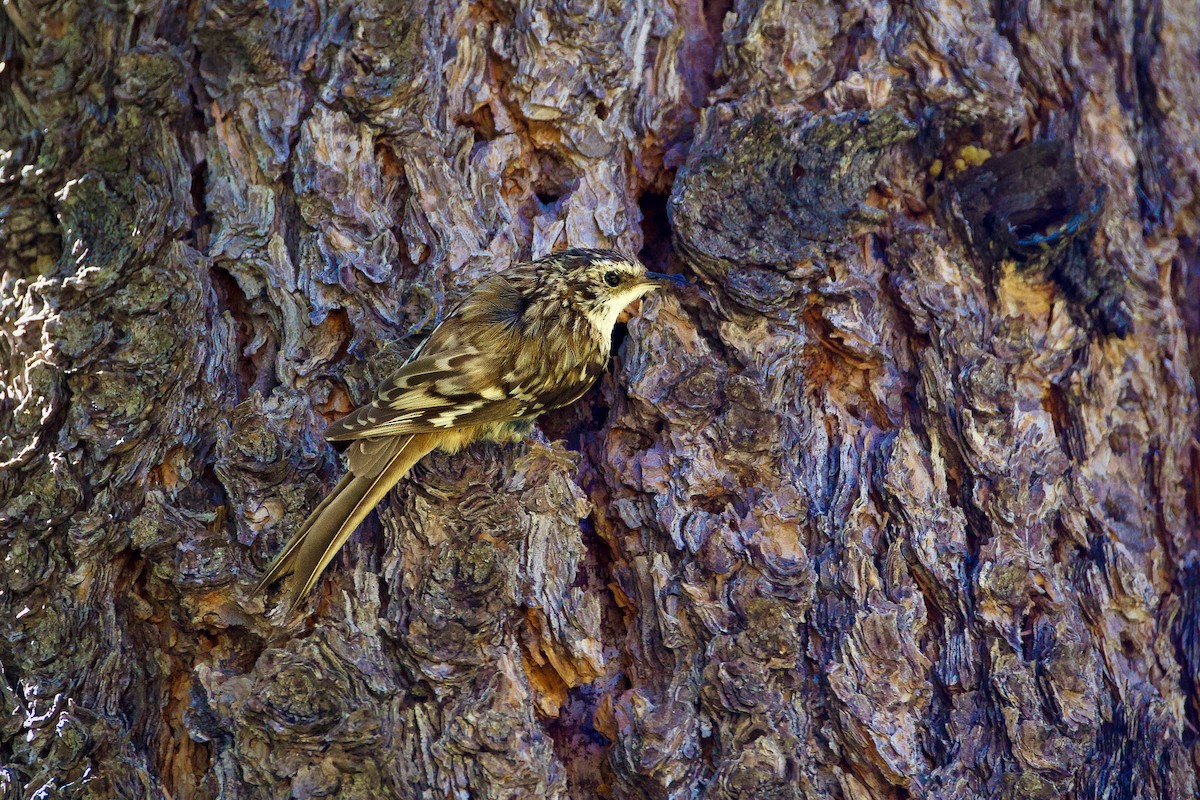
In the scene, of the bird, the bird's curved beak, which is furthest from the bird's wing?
the bird's curved beak

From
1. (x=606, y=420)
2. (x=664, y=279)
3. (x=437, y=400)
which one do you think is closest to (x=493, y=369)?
(x=437, y=400)

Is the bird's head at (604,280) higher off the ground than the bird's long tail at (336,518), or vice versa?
the bird's head at (604,280)

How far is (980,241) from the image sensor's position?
219 centimetres

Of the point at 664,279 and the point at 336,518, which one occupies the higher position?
the point at 664,279

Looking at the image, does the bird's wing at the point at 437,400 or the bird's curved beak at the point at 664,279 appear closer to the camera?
the bird's wing at the point at 437,400

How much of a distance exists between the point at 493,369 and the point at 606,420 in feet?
0.93

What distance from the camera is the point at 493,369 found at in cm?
219

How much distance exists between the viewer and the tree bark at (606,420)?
72.2 inches

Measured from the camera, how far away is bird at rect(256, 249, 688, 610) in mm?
1902

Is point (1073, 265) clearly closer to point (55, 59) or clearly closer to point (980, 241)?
point (980, 241)

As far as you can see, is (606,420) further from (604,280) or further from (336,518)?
(336,518)

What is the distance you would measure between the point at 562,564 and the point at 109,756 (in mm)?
893

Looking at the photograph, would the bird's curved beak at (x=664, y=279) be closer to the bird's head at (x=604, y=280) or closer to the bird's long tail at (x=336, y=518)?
the bird's head at (x=604, y=280)

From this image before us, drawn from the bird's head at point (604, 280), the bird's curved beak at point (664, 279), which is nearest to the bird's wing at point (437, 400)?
the bird's head at point (604, 280)
